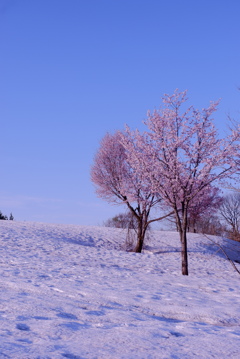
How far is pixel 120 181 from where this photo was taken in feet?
82.0

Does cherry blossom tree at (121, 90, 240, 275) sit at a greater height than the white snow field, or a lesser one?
greater

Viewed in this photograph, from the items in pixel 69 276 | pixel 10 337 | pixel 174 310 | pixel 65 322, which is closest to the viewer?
pixel 10 337

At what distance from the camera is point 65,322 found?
17.8 ft

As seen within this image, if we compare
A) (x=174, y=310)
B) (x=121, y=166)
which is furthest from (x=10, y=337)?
(x=121, y=166)

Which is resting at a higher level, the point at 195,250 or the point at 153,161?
the point at 153,161

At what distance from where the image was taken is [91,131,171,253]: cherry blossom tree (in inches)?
920

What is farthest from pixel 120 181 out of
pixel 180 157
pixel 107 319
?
pixel 107 319

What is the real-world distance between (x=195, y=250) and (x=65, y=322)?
2196 cm

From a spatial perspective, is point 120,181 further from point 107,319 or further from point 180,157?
point 107,319

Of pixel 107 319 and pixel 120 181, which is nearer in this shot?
pixel 107 319

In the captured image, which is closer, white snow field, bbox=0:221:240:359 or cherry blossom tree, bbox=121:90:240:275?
white snow field, bbox=0:221:240:359

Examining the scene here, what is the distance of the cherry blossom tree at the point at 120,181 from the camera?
2336cm

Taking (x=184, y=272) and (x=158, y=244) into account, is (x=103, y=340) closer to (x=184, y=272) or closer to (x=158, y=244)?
(x=184, y=272)

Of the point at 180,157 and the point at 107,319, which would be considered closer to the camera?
the point at 107,319
